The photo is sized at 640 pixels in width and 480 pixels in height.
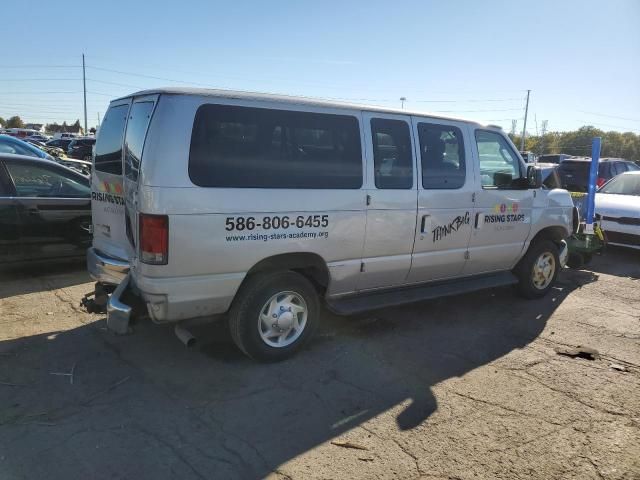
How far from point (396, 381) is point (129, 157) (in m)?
2.75

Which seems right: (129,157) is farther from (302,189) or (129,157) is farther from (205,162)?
(302,189)

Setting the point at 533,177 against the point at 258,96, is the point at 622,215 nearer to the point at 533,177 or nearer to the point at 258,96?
the point at 533,177

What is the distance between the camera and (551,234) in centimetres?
633

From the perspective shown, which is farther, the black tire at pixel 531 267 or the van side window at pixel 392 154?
the black tire at pixel 531 267

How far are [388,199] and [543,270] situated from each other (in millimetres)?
3003

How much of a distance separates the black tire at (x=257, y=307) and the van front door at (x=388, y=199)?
2.51 feet

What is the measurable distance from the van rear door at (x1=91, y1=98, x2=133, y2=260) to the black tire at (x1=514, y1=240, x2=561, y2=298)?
4639mm

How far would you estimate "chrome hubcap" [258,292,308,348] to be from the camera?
4.10 m

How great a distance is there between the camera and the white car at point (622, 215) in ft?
29.7

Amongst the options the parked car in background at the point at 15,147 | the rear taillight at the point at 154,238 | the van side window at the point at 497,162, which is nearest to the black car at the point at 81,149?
the parked car in background at the point at 15,147

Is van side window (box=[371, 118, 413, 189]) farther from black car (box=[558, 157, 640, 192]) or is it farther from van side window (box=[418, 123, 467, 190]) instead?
black car (box=[558, 157, 640, 192])

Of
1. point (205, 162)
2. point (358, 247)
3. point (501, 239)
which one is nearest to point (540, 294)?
point (501, 239)

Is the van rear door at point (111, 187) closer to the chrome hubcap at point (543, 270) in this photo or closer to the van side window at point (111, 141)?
the van side window at point (111, 141)

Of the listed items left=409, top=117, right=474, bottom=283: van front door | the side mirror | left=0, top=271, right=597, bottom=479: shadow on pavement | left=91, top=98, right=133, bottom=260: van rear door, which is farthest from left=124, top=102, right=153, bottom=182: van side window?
the side mirror
